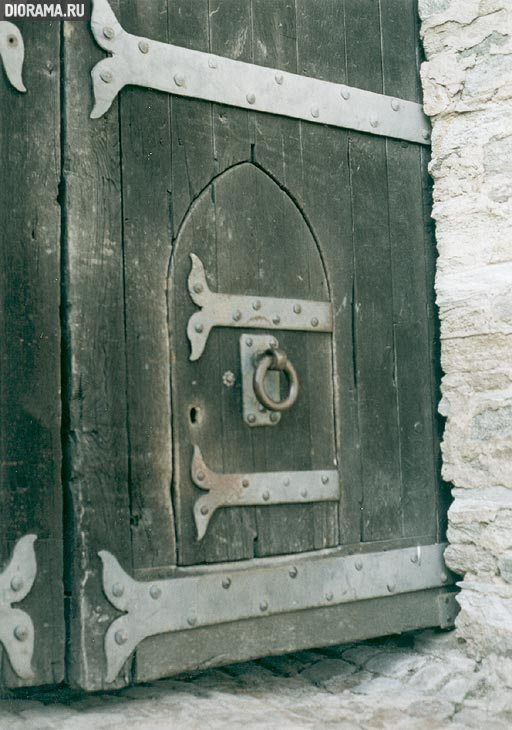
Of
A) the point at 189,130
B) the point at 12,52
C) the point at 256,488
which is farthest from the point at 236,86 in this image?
the point at 256,488

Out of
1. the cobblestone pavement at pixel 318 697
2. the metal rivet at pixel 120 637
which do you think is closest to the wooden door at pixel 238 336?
the metal rivet at pixel 120 637

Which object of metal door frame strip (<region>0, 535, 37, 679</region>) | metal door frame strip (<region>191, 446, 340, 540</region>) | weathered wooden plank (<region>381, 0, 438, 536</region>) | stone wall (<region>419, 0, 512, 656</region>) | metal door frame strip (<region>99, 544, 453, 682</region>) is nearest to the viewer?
metal door frame strip (<region>0, 535, 37, 679</region>)

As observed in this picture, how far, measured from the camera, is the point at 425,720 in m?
2.11

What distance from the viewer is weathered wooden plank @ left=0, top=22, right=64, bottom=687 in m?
1.96

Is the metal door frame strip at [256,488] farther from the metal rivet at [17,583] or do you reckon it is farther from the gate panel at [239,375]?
the metal rivet at [17,583]

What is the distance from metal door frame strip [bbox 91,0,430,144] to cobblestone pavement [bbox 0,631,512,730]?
135cm

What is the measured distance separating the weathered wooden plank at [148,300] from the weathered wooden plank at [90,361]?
26 mm

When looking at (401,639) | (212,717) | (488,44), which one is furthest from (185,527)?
(488,44)

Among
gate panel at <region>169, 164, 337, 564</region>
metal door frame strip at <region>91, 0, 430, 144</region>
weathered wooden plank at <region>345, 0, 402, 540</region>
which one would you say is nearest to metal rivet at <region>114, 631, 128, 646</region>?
gate panel at <region>169, 164, 337, 564</region>

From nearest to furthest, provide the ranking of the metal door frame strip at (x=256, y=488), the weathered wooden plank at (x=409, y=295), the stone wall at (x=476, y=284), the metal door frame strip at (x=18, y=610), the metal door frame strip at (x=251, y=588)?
the metal door frame strip at (x=18, y=610) → the metal door frame strip at (x=251, y=588) → the metal door frame strip at (x=256, y=488) → the stone wall at (x=476, y=284) → the weathered wooden plank at (x=409, y=295)

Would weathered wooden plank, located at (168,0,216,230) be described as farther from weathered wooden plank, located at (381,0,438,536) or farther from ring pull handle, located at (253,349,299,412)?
weathered wooden plank, located at (381,0,438,536)

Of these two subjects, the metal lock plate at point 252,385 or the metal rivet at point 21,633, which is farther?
the metal lock plate at point 252,385

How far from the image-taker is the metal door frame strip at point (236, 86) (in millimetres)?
2109

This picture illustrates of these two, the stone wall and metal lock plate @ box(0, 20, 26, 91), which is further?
the stone wall
